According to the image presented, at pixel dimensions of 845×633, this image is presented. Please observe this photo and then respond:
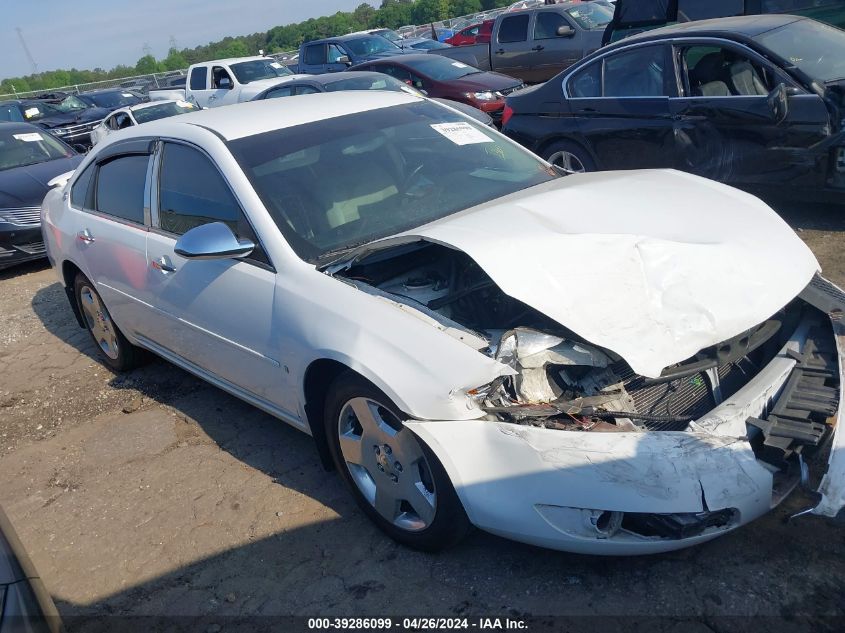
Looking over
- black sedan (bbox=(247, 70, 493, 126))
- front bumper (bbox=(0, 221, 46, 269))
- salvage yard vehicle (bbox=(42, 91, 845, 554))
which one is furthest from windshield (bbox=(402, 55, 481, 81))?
salvage yard vehicle (bbox=(42, 91, 845, 554))

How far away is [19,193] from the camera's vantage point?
27.8 feet

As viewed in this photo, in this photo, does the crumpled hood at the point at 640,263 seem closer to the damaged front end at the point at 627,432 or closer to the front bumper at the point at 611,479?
the damaged front end at the point at 627,432

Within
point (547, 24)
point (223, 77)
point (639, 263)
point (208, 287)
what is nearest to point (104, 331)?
point (208, 287)

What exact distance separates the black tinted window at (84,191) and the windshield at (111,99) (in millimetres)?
17488

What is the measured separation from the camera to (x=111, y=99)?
70.8ft

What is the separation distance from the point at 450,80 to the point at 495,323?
991 cm

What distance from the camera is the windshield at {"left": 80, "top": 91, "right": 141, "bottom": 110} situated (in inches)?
834

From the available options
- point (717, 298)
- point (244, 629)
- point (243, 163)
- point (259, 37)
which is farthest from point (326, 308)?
point (259, 37)

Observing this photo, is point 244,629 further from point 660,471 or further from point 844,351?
point 844,351

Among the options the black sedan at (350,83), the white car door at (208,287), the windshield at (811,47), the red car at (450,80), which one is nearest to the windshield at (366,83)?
the black sedan at (350,83)

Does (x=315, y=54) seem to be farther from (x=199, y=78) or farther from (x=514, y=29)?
(x=514, y=29)

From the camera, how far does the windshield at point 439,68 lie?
12.4m

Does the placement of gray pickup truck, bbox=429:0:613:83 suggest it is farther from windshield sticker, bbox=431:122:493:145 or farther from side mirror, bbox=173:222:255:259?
side mirror, bbox=173:222:255:259

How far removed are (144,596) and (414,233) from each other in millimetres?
1877
